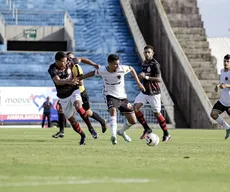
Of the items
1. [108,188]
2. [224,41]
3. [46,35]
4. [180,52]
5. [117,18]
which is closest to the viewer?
[108,188]

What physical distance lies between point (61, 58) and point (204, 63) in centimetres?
2984

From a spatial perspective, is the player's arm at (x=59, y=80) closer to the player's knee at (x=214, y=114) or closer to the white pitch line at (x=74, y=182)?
the player's knee at (x=214, y=114)

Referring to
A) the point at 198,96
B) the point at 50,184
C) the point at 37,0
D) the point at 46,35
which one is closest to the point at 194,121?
the point at 198,96

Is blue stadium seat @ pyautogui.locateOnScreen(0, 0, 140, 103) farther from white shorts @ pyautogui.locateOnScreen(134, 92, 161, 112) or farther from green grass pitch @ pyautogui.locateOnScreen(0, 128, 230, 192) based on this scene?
green grass pitch @ pyautogui.locateOnScreen(0, 128, 230, 192)

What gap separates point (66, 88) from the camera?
17031mm

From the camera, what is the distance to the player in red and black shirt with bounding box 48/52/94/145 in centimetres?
1630

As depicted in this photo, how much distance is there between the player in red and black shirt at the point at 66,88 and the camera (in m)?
16.3

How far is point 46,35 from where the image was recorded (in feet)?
155

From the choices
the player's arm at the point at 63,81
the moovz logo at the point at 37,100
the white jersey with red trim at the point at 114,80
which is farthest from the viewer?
the moovz logo at the point at 37,100

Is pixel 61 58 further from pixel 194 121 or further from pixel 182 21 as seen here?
pixel 182 21

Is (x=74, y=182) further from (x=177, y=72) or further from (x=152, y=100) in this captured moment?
(x=177, y=72)

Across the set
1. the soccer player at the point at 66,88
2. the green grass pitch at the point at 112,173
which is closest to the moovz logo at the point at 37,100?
the soccer player at the point at 66,88

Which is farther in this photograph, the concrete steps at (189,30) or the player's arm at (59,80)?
the concrete steps at (189,30)

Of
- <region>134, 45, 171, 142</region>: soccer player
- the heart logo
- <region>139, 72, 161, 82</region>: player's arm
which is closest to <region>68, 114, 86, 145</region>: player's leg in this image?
<region>139, 72, 161, 82</region>: player's arm
